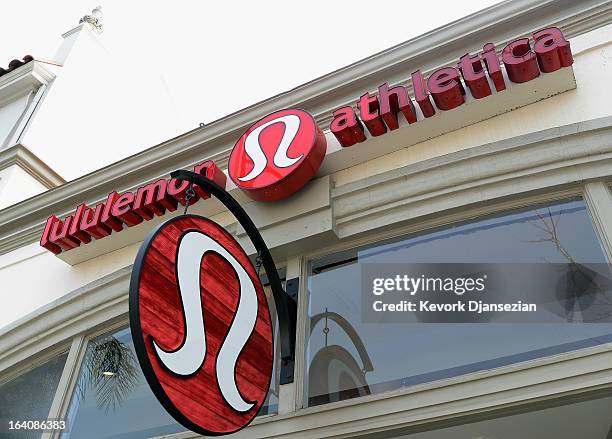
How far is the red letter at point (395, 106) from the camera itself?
5.19 meters

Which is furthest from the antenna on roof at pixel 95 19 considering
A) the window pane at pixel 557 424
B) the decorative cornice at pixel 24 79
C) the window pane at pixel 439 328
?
the window pane at pixel 557 424

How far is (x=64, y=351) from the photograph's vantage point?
6062 mm

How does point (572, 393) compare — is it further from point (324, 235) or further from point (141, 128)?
point (141, 128)

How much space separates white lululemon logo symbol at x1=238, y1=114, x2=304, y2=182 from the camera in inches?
211

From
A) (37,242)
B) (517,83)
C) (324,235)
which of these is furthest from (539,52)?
(37,242)

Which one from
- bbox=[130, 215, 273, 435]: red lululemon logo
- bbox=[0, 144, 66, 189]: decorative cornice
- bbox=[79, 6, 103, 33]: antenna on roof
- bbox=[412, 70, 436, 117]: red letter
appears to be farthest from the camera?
bbox=[79, 6, 103, 33]: antenna on roof

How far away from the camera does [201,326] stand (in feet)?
10.8

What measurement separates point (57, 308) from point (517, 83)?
5.30 metres

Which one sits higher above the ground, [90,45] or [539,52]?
[90,45]

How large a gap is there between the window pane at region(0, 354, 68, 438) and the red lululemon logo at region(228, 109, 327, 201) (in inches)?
112

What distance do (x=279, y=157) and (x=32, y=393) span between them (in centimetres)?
368

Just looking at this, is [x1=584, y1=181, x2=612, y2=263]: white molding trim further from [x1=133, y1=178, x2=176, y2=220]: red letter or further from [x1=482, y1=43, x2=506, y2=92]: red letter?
[x1=133, y1=178, x2=176, y2=220]: red letter

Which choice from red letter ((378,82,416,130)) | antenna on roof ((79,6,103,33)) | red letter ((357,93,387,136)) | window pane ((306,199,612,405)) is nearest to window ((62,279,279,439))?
window pane ((306,199,612,405))

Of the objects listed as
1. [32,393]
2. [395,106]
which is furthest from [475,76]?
[32,393]
